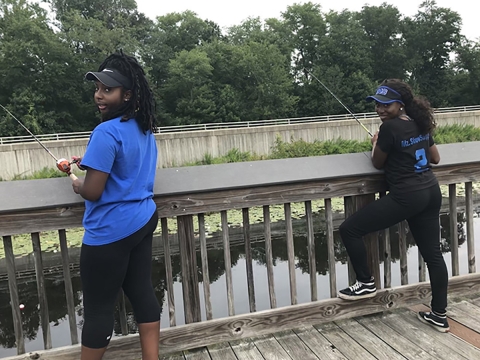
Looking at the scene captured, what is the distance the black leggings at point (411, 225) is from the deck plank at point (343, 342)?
13.3 inches

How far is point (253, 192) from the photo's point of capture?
97.9 inches

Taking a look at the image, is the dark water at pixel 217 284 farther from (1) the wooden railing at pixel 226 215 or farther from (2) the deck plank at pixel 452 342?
(2) the deck plank at pixel 452 342

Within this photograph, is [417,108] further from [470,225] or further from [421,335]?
[421,335]

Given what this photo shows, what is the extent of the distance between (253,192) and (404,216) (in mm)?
861

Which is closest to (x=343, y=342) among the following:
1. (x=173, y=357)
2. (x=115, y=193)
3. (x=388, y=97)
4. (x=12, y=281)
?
(x=173, y=357)

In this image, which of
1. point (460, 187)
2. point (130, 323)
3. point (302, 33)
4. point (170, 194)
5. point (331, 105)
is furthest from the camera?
point (302, 33)

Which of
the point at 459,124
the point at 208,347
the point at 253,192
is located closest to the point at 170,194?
the point at 253,192

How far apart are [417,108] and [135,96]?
1543 mm

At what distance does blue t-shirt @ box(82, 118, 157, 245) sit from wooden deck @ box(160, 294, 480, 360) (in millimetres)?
924

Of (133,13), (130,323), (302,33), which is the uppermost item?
(133,13)

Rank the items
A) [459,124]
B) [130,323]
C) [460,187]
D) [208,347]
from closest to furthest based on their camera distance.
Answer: [208,347]
[130,323]
[460,187]
[459,124]

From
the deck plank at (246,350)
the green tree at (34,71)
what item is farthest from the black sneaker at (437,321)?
the green tree at (34,71)

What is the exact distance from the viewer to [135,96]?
195 centimetres

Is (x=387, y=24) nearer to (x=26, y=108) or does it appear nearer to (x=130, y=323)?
(x=26, y=108)
